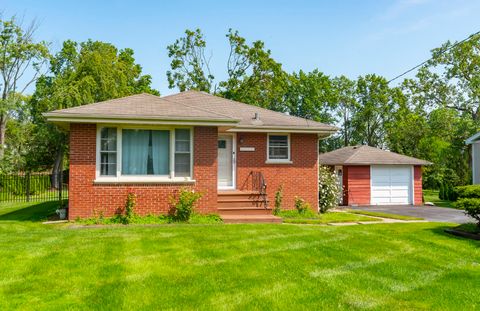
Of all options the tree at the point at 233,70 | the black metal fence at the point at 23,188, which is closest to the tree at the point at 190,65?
the tree at the point at 233,70

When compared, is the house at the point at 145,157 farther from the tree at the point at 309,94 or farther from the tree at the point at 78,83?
the tree at the point at 309,94

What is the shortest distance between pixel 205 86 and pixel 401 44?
2770 centimetres

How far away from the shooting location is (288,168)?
1489cm

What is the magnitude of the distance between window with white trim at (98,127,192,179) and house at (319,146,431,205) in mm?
12408

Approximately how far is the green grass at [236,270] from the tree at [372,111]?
41769mm

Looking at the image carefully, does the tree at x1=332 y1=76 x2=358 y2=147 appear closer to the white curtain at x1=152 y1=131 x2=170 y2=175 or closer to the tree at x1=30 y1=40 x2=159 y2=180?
the tree at x1=30 y1=40 x2=159 y2=180

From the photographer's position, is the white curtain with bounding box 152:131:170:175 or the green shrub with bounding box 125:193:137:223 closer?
the green shrub with bounding box 125:193:137:223

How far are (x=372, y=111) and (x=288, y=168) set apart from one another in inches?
1489

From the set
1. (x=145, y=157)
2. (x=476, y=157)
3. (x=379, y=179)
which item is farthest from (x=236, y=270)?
(x=476, y=157)

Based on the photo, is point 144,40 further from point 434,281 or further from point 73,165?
point 434,281

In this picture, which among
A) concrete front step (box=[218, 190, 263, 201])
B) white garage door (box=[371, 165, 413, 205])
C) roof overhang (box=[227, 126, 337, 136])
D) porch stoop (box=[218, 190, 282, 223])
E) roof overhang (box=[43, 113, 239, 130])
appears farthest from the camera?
white garage door (box=[371, 165, 413, 205])

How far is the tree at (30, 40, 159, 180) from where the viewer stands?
30844 mm

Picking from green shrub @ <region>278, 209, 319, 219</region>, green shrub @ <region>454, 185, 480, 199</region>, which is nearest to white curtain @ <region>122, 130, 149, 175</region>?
green shrub @ <region>278, 209, 319, 219</region>

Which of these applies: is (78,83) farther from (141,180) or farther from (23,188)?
(141,180)
